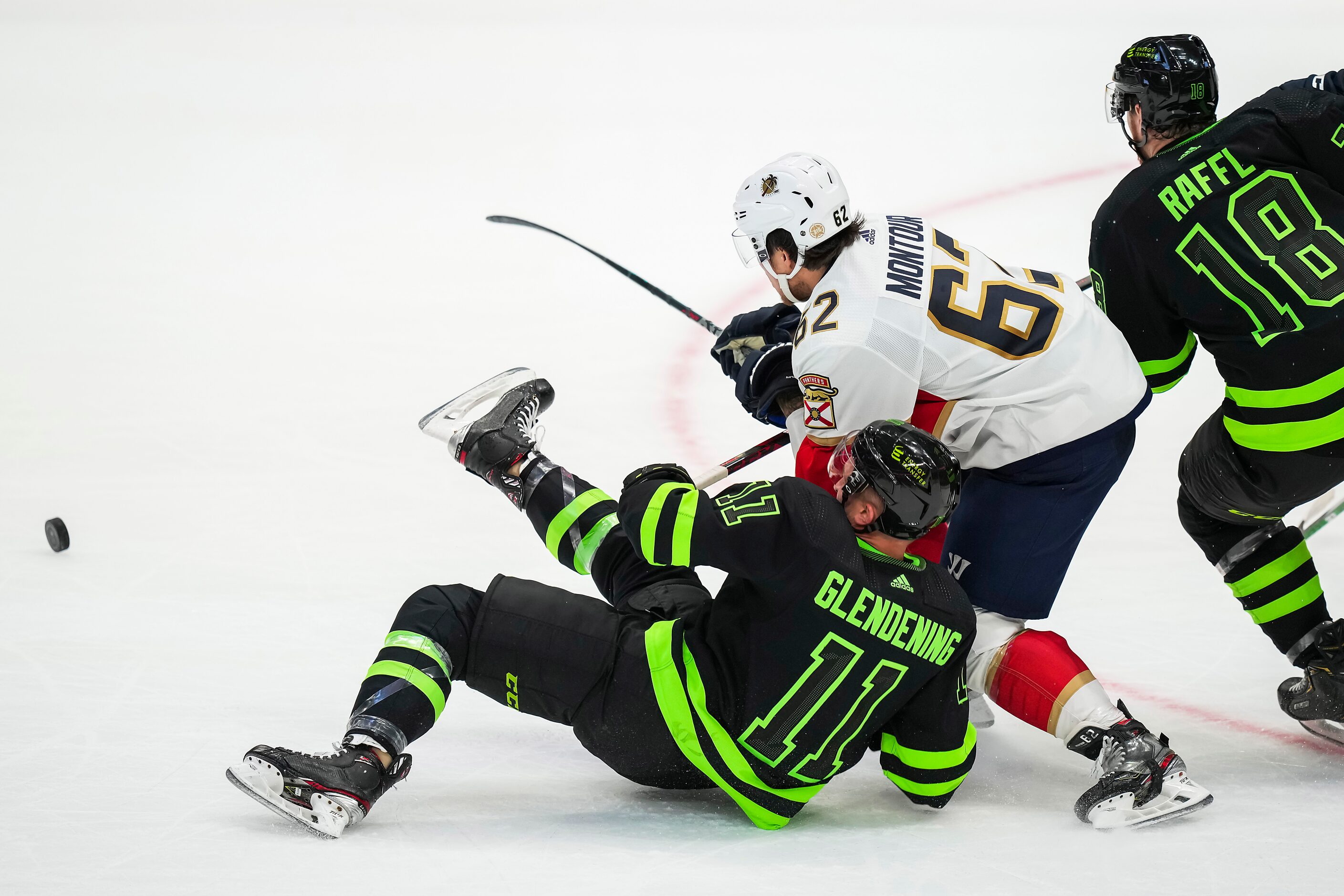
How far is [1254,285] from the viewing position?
2846 mm

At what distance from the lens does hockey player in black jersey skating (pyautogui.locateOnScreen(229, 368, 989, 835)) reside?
7.71 ft

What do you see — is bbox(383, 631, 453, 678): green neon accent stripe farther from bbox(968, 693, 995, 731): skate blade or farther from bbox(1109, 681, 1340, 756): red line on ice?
bbox(1109, 681, 1340, 756): red line on ice

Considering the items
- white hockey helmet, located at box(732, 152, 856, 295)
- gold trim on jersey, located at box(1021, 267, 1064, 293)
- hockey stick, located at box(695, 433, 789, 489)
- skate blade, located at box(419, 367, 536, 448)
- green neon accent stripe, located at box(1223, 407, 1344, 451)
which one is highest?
white hockey helmet, located at box(732, 152, 856, 295)

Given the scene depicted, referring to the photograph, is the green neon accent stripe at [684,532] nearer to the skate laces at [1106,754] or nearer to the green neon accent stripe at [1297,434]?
the skate laces at [1106,754]

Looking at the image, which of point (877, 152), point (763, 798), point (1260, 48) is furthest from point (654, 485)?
point (1260, 48)

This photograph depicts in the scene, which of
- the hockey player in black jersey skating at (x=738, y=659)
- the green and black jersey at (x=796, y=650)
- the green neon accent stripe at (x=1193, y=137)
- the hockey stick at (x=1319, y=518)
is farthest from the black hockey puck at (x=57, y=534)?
the hockey stick at (x=1319, y=518)

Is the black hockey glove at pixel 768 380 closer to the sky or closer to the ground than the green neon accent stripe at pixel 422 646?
closer to the sky

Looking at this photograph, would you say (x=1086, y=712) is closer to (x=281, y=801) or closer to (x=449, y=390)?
A: (x=281, y=801)

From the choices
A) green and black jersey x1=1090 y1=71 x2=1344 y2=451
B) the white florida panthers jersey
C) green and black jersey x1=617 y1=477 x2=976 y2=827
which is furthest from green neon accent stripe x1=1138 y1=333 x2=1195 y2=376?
green and black jersey x1=617 y1=477 x2=976 y2=827

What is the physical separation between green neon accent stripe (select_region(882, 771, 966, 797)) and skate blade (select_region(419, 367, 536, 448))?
1166 mm

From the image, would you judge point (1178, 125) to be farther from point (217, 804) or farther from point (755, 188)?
point (217, 804)

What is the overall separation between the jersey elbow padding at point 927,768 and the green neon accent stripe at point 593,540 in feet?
2.29

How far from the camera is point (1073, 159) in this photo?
277 inches

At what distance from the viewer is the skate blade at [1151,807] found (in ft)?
8.27
